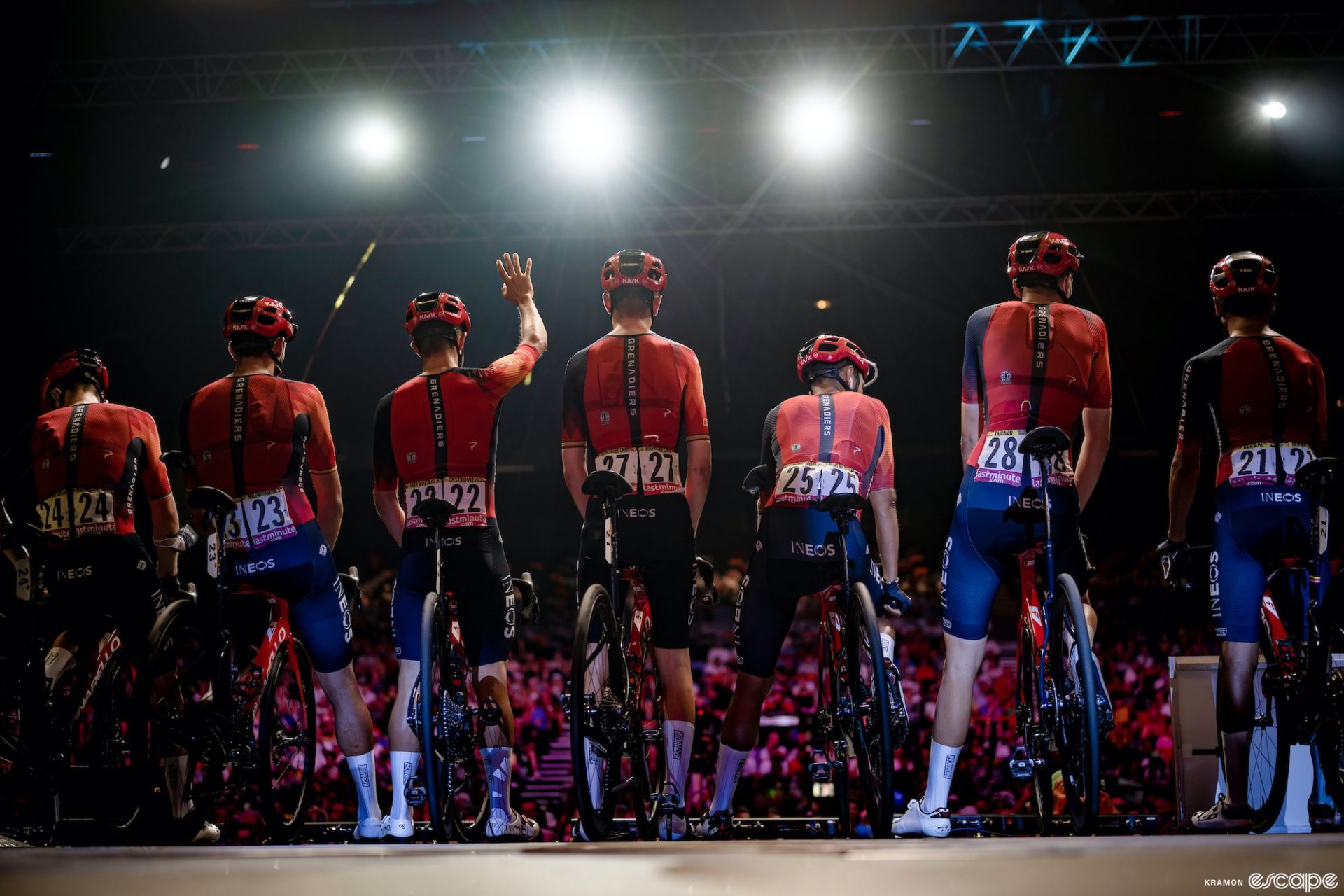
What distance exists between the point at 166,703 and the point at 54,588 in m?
1.37

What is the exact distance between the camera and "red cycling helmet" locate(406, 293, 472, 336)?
5410 millimetres

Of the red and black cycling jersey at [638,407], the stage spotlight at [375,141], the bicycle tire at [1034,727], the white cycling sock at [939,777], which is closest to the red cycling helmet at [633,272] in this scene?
the red and black cycling jersey at [638,407]

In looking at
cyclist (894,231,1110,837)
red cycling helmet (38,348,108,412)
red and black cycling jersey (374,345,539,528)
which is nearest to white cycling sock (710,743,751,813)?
cyclist (894,231,1110,837)

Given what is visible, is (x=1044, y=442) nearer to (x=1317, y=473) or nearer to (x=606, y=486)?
(x=1317, y=473)

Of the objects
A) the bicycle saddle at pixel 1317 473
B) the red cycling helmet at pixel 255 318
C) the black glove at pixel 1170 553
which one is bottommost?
the black glove at pixel 1170 553

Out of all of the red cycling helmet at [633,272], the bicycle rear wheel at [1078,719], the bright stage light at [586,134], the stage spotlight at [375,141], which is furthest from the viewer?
the stage spotlight at [375,141]

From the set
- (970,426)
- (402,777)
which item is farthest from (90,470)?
(970,426)

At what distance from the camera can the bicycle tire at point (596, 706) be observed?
167 inches

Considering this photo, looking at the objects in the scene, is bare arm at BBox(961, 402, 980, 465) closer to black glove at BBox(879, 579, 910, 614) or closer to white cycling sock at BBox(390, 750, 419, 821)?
black glove at BBox(879, 579, 910, 614)

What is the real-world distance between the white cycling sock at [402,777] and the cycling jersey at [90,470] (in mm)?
1841

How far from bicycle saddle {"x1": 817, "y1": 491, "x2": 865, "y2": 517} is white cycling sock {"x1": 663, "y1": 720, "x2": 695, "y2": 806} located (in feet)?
3.77

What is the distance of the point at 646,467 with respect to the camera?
5.15 meters

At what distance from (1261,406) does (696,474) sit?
245 centimetres

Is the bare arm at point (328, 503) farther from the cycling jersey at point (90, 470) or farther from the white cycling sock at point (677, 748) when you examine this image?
the white cycling sock at point (677, 748)
